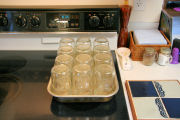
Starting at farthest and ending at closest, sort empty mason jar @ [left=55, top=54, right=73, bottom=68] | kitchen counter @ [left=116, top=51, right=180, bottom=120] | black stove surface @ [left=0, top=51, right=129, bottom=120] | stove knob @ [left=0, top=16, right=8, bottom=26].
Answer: stove knob @ [left=0, top=16, right=8, bottom=26] → kitchen counter @ [left=116, top=51, right=180, bottom=120] → empty mason jar @ [left=55, top=54, right=73, bottom=68] → black stove surface @ [left=0, top=51, right=129, bottom=120]

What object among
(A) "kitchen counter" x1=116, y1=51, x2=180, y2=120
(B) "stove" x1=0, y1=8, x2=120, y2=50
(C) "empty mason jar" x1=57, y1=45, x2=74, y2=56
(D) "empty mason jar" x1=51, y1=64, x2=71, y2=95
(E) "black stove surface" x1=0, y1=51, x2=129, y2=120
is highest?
(B) "stove" x1=0, y1=8, x2=120, y2=50

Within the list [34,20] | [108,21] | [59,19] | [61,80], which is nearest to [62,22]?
[59,19]

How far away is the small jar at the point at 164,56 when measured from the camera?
105 centimetres

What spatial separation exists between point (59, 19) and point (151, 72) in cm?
59

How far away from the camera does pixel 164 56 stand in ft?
3.46

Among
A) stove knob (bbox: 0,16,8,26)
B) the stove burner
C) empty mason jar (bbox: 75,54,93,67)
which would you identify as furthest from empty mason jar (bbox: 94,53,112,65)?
stove knob (bbox: 0,16,8,26)

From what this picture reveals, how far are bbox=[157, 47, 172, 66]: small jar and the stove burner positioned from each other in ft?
2.50

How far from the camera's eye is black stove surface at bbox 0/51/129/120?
0.76m

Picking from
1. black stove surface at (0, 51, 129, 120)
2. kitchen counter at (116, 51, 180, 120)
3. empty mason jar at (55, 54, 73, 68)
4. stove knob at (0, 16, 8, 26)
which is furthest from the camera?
stove knob at (0, 16, 8, 26)

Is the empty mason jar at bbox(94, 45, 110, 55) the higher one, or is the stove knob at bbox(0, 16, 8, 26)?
the stove knob at bbox(0, 16, 8, 26)

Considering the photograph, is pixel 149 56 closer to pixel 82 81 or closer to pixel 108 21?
pixel 108 21

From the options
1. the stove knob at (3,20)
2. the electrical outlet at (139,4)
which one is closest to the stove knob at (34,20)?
the stove knob at (3,20)

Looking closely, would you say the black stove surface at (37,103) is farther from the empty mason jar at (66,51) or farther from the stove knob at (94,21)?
the stove knob at (94,21)

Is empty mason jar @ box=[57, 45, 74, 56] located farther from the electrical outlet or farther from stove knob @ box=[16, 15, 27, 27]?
the electrical outlet
